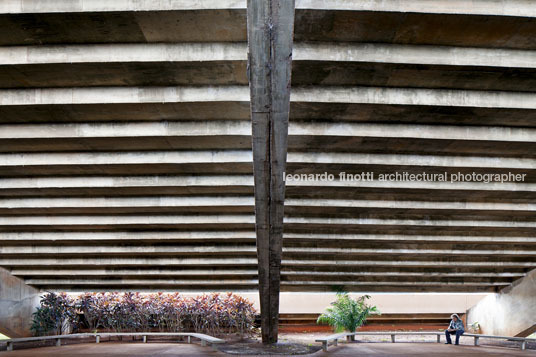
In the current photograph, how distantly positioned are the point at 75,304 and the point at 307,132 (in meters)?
12.6

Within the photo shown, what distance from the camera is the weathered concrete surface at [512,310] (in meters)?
14.3

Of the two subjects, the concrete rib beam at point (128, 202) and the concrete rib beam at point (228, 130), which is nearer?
the concrete rib beam at point (228, 130)

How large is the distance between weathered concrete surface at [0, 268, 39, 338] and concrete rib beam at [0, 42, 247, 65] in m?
9.84

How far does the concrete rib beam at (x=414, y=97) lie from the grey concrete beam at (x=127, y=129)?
4.90 ft

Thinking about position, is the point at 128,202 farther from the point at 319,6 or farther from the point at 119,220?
the point at 319,6

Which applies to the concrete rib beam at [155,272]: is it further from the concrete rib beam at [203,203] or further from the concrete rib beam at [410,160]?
the concrete rib beam at [410,160]

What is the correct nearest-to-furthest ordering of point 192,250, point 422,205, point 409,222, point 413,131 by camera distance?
point 413,131 → point 422,205 → point 409,222 → point 192,250

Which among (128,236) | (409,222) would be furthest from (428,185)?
(128,236)

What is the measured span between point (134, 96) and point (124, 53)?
0.94 meters

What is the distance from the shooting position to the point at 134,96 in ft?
23.3

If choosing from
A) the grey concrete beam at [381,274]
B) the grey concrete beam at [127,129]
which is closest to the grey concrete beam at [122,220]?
the grey concrete beam at [127,129]

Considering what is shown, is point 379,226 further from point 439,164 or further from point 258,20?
point 258,20

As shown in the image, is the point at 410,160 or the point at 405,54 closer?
the point at 405,54

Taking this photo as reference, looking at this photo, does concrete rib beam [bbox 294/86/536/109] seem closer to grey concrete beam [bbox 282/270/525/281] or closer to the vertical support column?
the vertical support column
